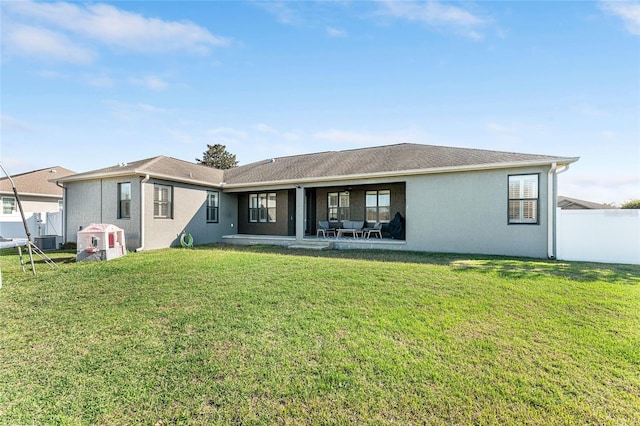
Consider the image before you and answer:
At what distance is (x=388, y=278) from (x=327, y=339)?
2.80 metres

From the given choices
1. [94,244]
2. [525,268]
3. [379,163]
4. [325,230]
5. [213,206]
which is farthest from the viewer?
[213,206]

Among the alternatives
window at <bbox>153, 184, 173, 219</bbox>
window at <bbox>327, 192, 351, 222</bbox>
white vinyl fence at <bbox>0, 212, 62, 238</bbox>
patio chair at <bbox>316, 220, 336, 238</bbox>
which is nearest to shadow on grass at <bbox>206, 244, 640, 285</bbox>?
patio chair at <bbox>316, 220, 336, 238</bbox>

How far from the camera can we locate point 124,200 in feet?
41.3

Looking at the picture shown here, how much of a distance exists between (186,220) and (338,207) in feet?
23.9

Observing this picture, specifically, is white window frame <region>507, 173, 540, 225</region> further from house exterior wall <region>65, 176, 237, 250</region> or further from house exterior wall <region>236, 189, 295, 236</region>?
house exterior wall <region>65, 176, 237, 250</region>

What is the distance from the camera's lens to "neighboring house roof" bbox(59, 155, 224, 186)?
12.0 m

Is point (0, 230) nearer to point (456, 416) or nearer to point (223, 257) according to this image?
point (223, 257)

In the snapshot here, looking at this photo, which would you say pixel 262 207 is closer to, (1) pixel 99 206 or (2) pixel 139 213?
(2) pixel 139 213

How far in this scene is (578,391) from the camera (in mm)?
3143

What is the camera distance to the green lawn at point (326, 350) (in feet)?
9.67

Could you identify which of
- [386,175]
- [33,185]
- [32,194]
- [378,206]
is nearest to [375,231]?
[378,206]

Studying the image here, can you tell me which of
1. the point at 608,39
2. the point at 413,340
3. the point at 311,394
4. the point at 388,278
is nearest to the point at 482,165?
the point at 608,39

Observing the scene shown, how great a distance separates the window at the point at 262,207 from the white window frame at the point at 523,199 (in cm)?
1081

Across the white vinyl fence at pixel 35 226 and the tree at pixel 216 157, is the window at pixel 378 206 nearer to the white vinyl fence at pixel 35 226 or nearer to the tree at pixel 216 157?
the white vinyl fence at pixel 35 226
